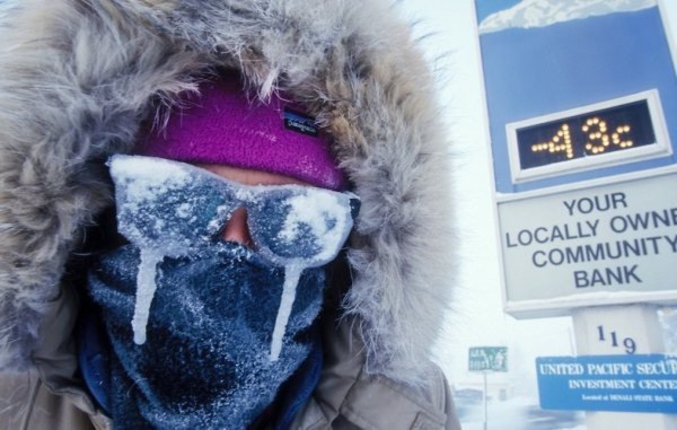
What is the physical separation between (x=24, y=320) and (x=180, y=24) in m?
0.63

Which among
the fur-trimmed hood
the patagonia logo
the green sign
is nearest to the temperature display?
the fur-trimmed hood

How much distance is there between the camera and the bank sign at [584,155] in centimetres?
346

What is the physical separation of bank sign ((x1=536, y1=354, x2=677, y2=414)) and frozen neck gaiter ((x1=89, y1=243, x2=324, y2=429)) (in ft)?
11.4

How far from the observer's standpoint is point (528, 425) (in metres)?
9.72

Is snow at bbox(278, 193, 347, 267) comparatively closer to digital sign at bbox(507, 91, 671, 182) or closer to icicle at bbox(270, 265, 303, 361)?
icicle at bbox(270, 265, 303, 361)

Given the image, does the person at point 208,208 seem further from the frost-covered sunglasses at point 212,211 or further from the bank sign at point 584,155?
the bank sign at point 584,155

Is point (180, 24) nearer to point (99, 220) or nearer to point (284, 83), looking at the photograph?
point (284, 83)

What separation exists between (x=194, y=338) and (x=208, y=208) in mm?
250

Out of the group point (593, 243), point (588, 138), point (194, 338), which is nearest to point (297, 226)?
point (194, 338)

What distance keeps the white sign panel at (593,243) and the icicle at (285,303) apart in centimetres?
341

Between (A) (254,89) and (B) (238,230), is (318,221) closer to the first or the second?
(B) (238,230)

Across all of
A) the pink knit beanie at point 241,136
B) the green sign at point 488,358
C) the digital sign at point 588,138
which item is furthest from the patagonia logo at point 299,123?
the green sign at point 488,358

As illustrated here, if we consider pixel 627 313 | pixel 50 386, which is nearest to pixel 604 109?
pixel 627 313

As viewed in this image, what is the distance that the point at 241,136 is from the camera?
928 mm
